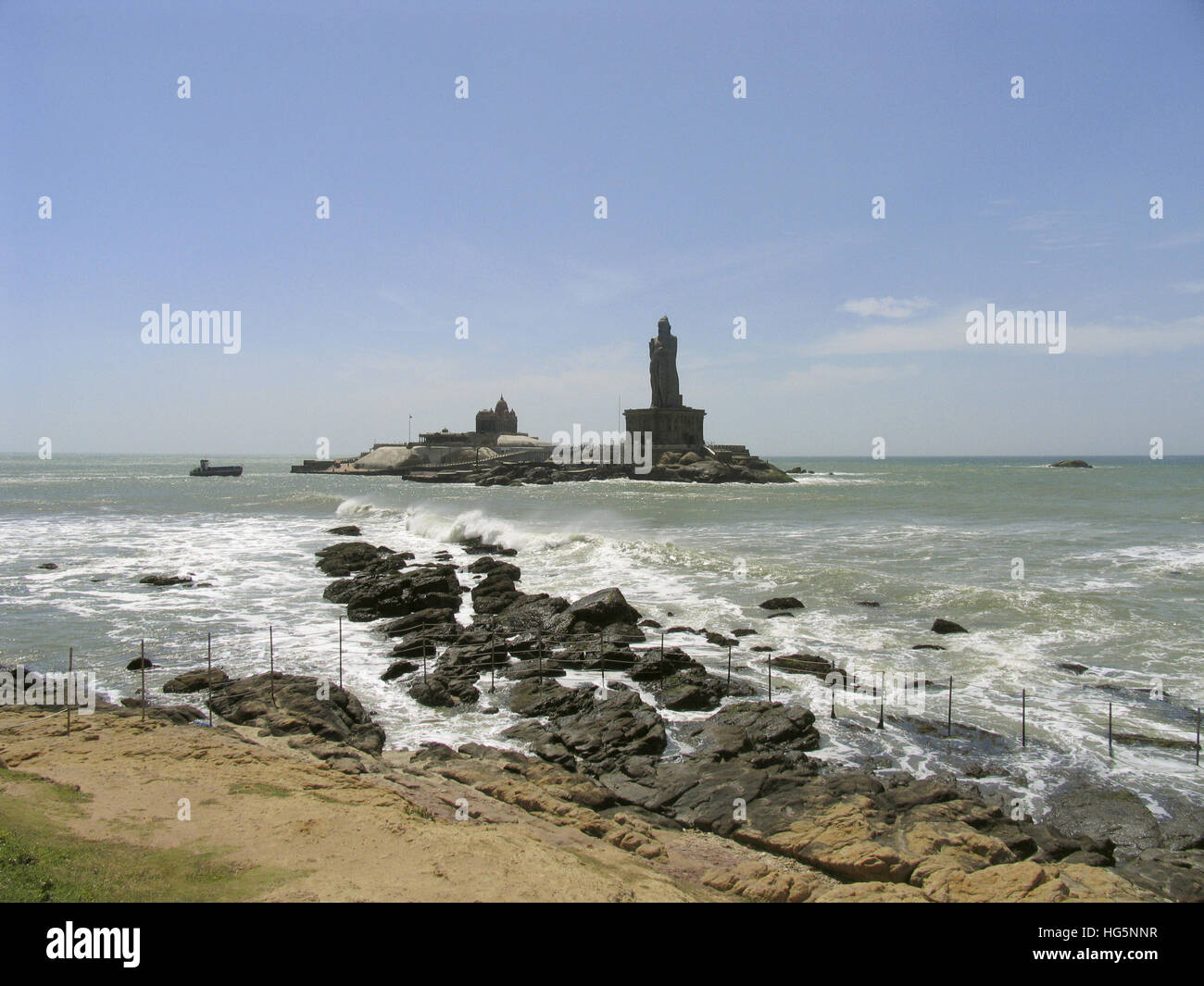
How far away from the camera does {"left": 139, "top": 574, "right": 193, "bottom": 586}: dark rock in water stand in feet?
87.2

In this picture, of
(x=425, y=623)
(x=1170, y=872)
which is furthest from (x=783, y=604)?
(x=1170, y=872)

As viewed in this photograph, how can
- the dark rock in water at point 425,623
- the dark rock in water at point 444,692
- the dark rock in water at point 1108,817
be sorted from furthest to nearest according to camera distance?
1. the dark rock in water at point 425,623
2. the dark rock in water at point 444,692
3. the dark rock in water at point 1108,817

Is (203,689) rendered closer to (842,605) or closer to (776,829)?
(776,829)

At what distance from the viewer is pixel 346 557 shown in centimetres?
3056

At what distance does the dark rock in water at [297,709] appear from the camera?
1289 cm

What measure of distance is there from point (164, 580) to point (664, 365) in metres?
89.0

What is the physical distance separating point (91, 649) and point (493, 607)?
1074 centimetres

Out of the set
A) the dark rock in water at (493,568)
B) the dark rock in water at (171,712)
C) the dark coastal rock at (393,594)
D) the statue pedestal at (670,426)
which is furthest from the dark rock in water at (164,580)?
the statue pedestal at (670,426)

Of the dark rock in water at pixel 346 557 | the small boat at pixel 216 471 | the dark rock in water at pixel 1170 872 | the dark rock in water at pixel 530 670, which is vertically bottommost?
the dark rock in water at pixel 1170 872

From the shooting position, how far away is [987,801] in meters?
10.3

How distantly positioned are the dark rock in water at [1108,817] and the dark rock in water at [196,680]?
15.5m

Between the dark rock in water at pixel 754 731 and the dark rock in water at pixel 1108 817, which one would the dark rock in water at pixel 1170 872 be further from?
the dark rock in water at pixel 754 731

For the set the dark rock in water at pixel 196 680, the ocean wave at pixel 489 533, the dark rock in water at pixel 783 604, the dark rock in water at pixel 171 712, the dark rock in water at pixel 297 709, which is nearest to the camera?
the dark rock in water at pixel 297 709

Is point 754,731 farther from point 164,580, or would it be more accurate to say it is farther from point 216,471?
point 216,471
